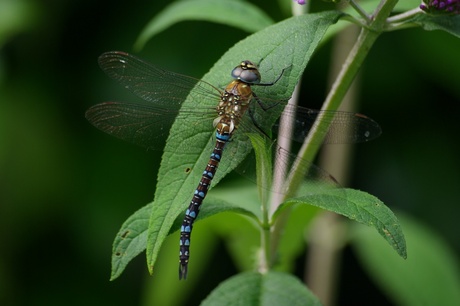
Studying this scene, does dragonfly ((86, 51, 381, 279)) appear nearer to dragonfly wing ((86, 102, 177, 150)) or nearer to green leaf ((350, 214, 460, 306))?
dragonfly wing ((86, 102, 177, 150))

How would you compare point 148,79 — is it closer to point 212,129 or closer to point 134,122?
point 134,122

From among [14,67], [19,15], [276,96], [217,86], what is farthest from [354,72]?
[14,67]

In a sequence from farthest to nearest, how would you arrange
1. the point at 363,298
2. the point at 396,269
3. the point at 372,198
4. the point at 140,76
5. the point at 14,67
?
the point at 14,67 → the point at 363,298 → the point at 396,269 → the point at 140,76 → the point at 372,198

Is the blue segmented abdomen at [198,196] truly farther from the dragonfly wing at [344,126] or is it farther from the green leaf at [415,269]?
the green leaf at [415,269]

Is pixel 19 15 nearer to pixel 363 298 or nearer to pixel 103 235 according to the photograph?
pixel 103 235

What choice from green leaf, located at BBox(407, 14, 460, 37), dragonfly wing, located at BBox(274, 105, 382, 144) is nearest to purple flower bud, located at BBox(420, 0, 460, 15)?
green leaf, located at BBox(407, 14, 460, 37)

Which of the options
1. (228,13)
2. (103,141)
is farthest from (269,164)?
(103,141)
